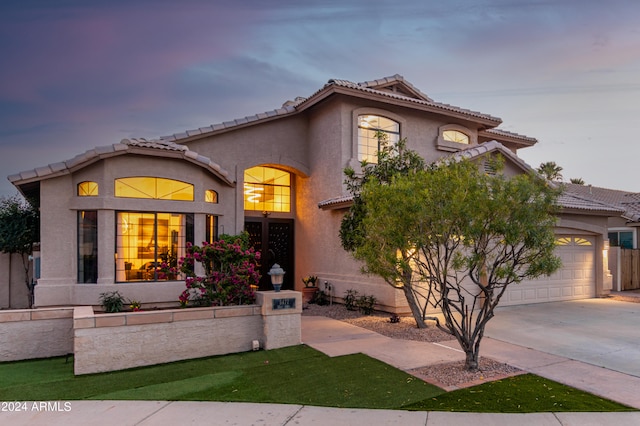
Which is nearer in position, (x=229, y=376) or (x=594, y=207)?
Result: (x=229, y=376)

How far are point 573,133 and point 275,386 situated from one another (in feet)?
69.4

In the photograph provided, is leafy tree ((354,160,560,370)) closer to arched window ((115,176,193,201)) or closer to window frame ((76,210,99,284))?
arched window ((115,176,193,201))

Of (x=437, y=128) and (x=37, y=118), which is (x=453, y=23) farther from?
(x=37, y=118)

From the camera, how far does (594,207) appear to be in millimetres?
15266

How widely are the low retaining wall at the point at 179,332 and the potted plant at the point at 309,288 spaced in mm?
5612

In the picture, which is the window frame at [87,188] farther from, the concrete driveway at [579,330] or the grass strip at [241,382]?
the concrete driveway at [579,330]

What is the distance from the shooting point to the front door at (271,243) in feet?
51.5

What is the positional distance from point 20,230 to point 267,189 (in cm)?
802

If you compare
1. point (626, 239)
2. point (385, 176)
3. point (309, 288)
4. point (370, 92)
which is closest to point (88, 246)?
point (309, 288)

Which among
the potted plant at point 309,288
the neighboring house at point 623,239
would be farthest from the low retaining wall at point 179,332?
the neighboring house at point 623,239

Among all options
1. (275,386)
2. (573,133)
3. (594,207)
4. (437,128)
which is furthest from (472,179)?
(573,133)

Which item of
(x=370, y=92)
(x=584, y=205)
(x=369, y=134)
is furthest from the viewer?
(x=584, y=205)

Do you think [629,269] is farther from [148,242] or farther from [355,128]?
[148,242]

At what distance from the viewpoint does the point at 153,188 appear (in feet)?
38.6
